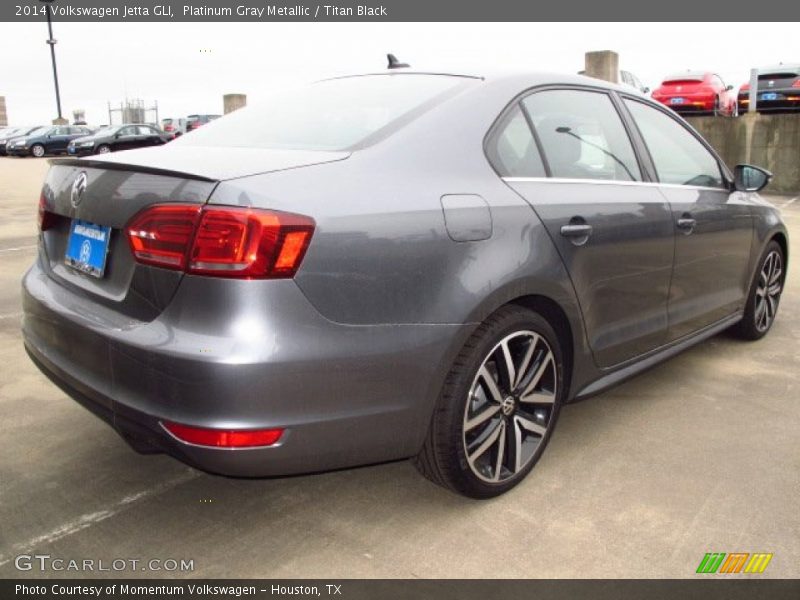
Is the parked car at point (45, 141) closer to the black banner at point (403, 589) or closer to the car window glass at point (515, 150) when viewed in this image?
the car window glass at point (515, 150)

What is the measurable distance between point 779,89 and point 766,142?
3.56 ft

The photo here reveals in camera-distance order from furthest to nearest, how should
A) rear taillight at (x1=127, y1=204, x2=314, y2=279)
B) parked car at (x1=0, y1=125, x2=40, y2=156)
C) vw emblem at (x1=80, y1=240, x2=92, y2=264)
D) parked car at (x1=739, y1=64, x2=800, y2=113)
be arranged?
1. parked car at (x1=0, y1=125, x2=40, y2=156)
2. parked car at (x1=739, y1=64, x2=800, y2=113)
3. vw emblem at (x1=80, y1=240, x2=92, y2=264)
4. rear taillight at (x1=127, y1=204, x2=314, y2=279)

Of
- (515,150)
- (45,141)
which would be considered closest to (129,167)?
(515,150)

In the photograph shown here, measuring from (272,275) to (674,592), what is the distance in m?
1.48

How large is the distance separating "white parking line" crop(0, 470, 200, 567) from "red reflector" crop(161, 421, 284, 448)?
0.70 meters

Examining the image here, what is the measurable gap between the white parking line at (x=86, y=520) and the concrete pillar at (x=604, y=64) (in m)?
18.5

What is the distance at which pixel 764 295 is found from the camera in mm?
4586

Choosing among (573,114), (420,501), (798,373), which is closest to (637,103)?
(573,114)

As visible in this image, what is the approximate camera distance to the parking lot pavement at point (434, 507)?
89.3 inches

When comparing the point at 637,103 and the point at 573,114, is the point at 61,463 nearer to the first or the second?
the point at 573,114

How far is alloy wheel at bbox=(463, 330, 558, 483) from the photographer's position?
2.50 metres

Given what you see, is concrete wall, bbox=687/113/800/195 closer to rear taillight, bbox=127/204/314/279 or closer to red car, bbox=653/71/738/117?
red car, bbox=653/71/738/117

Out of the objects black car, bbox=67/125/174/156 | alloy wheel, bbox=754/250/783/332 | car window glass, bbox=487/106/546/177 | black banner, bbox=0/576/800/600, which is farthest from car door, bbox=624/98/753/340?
black car, bbox=67/125/174/156

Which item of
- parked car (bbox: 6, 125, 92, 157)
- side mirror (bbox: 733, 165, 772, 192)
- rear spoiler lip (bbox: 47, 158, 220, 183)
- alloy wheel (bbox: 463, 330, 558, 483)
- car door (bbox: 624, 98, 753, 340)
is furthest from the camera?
parked car (bbox: 6, 125, 92, 157)
